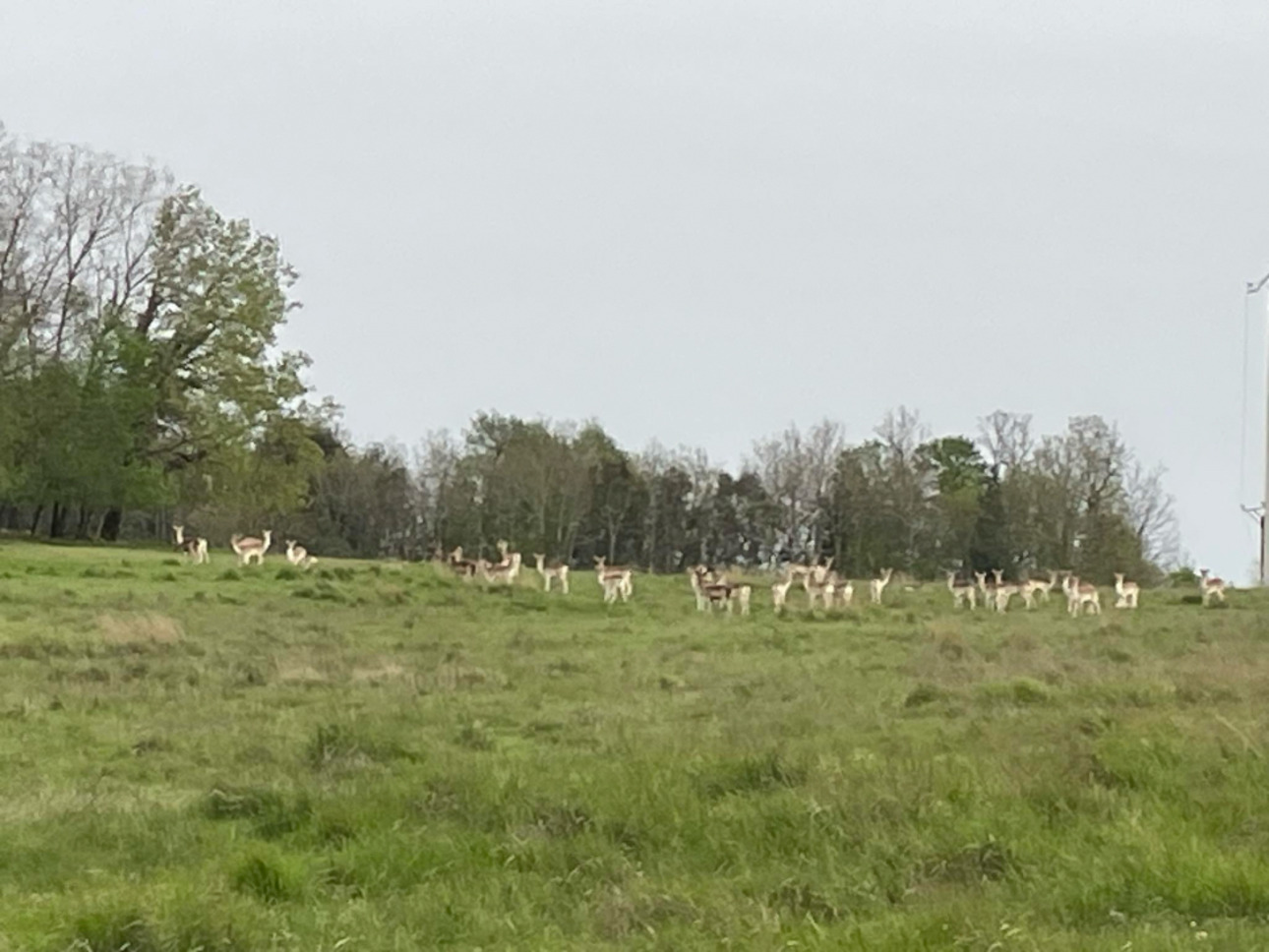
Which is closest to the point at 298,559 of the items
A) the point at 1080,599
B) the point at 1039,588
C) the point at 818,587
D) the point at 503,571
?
the point at 503,571

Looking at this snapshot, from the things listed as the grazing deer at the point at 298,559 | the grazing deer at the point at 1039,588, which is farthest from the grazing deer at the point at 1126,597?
the grazing deer at the point at 298,559

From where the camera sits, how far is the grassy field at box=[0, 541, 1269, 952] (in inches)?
254

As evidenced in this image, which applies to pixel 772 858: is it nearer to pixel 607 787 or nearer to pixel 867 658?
pixel 607 787

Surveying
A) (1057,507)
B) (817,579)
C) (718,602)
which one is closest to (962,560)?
(1057,507)

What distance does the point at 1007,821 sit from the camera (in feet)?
25.9

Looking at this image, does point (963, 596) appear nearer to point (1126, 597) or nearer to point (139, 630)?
point (1126, 597)

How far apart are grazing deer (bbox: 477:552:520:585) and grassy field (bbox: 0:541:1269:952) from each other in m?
14.7

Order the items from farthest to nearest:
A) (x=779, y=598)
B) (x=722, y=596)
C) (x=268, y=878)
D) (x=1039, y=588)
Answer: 1. (x=1039, y=588)
2. (x=779, y=598)
3. (x=722, y=596)
4. (x=268, y=878)

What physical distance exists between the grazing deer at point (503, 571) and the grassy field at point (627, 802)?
1468cm

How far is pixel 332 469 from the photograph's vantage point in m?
73.9

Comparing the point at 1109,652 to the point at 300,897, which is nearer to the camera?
the point at 300,897

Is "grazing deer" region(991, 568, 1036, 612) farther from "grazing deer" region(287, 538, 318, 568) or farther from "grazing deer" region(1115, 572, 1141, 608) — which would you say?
"grazing deer" region(287, 538, 318, 568)

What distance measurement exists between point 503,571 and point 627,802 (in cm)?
2617

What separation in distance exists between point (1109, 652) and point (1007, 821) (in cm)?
1277
